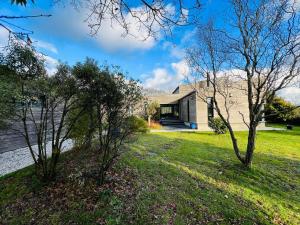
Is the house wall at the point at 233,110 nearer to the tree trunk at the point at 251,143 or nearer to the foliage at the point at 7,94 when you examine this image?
the tree trunk at the point at 251,143

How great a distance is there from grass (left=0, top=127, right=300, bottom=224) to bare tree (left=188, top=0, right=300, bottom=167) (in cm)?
157

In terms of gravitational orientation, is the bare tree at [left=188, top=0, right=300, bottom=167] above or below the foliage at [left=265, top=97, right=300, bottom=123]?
above

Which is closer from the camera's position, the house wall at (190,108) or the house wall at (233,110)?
the house wall at (233,110)

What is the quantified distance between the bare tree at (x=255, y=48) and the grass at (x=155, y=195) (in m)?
1.57

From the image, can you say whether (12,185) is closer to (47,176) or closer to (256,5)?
(47,176)

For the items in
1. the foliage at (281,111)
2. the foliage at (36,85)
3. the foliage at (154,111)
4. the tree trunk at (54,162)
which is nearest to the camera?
the foliage at (36,85)

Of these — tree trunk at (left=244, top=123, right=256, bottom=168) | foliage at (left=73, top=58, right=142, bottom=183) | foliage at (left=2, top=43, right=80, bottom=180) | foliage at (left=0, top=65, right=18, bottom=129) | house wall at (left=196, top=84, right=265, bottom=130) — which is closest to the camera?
foliage at (left=0, top=65, right=18, bottom=129)

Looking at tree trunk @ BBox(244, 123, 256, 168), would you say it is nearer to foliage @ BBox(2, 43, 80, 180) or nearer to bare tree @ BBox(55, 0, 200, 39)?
bare tree @ BBox(55, 0, 200, 39)

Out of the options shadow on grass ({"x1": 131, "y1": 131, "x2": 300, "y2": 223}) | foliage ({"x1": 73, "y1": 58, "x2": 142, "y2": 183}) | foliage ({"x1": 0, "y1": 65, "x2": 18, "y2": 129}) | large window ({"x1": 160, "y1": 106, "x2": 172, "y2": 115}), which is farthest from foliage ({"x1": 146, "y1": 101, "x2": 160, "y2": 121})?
foliage ({"x1": 0, "y1": 65, "x2": 18, "y2": 129})

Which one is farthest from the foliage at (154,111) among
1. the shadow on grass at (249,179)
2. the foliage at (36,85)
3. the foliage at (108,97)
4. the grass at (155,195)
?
the foliage at (36,85)

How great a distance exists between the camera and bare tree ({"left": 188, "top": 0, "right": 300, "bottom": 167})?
6.35m

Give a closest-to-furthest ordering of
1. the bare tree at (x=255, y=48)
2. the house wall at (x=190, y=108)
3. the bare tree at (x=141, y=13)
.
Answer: the bare tree at (x=141, y=13) → the bare tree at (x=255, y=48) → the house wall at (x=190, y=108)

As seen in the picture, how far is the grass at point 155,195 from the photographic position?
13.1ft

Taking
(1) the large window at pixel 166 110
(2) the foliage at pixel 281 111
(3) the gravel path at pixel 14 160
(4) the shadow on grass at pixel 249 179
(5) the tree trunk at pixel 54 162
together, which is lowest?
(4) the shadow on grass at pixel 249 179
